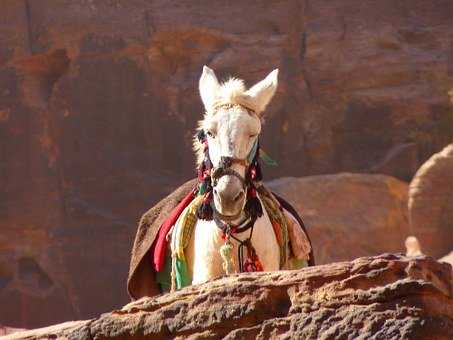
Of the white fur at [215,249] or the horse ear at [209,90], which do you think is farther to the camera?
the horse ear at [209,90]

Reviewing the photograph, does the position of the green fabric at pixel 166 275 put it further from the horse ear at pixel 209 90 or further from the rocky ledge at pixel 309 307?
the rocky ledge at pixel 309 307

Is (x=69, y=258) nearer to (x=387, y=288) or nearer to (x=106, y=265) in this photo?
(x=106, y=265)

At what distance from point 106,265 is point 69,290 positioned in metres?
0.56

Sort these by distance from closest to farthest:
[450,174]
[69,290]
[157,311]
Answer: [157,311] → [450,174] → [69,290]

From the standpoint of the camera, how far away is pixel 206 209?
8867 millimetres

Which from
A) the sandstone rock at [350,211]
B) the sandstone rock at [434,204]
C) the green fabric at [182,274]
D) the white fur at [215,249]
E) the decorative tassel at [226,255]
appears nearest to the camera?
the decorative tassel at [226,255]

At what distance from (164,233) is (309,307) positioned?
428cm

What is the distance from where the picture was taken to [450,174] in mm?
19656

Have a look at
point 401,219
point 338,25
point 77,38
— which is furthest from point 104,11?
point 401,219

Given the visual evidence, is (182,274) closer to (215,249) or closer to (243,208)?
(215,249)

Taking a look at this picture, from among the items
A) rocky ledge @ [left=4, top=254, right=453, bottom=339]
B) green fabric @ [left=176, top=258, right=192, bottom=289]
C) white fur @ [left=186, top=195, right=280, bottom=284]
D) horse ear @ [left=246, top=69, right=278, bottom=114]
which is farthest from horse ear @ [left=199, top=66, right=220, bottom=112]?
rocky ledge @ [left=4, top=254, right=453, bottom=339]

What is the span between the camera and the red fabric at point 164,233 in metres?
9.44

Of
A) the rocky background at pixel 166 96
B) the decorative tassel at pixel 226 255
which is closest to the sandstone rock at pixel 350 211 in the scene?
the rocky background at pixel 166 96

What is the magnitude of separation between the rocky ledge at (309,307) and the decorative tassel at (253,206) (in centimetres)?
319
